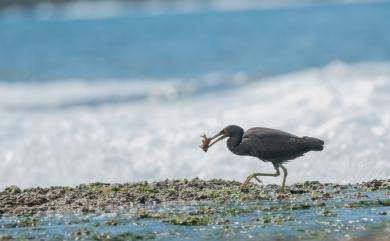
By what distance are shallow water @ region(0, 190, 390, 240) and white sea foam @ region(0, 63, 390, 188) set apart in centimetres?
261

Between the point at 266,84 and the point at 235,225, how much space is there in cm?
1458

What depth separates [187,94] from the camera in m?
22.6

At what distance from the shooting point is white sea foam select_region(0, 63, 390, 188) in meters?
12.9

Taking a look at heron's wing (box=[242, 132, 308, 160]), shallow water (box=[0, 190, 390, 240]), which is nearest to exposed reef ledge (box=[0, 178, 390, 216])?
shallow water (box=[0, 190, 390, 240])

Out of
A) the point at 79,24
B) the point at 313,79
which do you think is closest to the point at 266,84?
the point at 313,79

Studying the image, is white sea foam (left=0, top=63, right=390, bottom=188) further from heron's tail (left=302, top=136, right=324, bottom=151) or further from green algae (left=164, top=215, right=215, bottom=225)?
green algae (left=164, top=215, right=215, bottom=225)

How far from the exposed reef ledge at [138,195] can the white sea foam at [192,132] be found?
145 cm

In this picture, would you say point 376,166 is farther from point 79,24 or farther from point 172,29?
point 79,24

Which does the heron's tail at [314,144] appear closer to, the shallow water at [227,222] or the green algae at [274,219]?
the shallow water at [227,222]

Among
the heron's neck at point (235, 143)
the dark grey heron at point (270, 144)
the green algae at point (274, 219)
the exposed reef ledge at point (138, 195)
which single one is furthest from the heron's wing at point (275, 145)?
the green algae at point (274, 219)

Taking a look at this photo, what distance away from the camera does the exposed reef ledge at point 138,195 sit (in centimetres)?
939

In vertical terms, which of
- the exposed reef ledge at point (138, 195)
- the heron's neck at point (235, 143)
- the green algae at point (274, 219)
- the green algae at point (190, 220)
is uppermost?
the heron's neck at point (235, 143)

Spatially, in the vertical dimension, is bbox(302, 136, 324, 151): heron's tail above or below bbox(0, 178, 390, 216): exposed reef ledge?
above

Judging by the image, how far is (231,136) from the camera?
10375 millimetres
